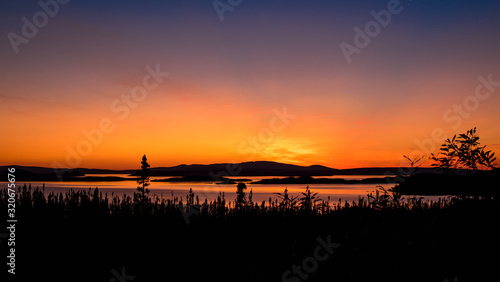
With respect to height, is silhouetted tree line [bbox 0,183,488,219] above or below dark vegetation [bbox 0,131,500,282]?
above

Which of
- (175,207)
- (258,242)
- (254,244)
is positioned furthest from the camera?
(175,207)

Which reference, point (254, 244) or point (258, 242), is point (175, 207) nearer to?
point (258, 242)

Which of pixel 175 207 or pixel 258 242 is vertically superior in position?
pixel 175 207

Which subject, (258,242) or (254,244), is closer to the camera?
(254,244)

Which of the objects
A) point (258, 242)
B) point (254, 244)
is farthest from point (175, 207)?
point (254, 244)

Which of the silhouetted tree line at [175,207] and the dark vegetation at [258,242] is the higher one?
the silhouetted tree line at [175,207]

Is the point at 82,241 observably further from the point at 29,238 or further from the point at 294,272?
the point at 294,272

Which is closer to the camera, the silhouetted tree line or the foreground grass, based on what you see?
the foreground grass

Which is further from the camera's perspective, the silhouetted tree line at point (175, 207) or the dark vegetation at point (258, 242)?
the silhouetted tree line at point (175, 207)

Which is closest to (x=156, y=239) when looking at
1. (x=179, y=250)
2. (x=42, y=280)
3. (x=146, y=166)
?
(x=179, y=250)

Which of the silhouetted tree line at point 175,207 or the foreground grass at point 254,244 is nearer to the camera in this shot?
the foreground grass at point 254,244

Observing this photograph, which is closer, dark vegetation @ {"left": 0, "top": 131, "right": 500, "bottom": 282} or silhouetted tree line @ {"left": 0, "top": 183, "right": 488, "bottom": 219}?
dark vegetation @ {"left": 0, "top": 131, "right": 500, "bottom": 282}

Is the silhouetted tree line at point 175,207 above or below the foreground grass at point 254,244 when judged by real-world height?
above

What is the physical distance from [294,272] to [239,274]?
126 centimetres
